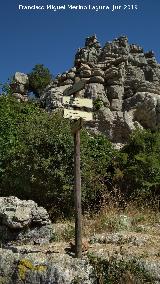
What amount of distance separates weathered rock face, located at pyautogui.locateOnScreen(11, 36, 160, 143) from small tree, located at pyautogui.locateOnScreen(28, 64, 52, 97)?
9.06 ft

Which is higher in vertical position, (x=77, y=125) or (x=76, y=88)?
(x=76, y=88)

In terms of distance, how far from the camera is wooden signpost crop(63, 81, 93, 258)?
8117mm

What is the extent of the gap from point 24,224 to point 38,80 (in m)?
35.8

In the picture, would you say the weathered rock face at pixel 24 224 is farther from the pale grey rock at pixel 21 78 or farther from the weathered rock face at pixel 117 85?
the pale grey rock at pixel 21 78

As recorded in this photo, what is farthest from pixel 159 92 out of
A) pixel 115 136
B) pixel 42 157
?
pixel 42 157

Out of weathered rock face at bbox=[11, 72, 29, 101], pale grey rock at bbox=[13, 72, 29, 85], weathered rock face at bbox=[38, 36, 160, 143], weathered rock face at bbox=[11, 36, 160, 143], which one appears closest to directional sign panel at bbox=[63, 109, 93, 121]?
weathered rock face at bbox=[11, 36, 160, 143]

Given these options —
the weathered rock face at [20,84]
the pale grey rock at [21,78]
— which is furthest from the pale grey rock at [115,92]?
the pale grey rock at [21,78]

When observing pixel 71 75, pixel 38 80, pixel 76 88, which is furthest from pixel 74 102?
pixel 38 80

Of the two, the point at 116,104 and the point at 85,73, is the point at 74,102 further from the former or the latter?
the point at 85,73

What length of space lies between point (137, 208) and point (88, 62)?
82.5 feet

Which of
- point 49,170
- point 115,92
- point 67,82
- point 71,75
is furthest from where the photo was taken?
point 71,75

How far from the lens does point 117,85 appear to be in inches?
1278

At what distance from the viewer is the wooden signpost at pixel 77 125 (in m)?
8.12

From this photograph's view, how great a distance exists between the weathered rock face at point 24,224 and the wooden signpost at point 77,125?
1.39 metres
